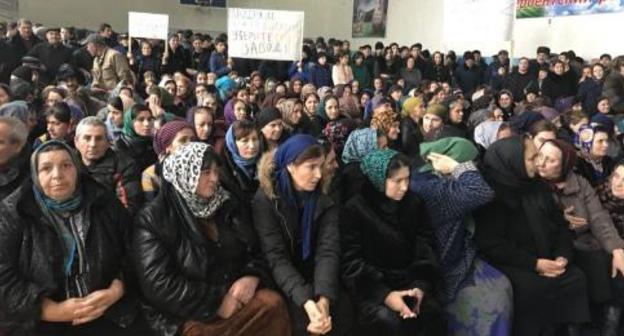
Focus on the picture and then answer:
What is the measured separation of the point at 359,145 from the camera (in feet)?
13.4

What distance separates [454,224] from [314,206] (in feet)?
2.68

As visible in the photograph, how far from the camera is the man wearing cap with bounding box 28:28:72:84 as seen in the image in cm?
865

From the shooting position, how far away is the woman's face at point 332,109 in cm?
628

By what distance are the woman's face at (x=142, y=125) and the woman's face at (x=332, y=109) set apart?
2.24 meters

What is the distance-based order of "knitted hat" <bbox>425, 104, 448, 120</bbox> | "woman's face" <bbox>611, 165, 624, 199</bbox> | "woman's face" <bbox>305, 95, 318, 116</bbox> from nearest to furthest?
"woman's face" <bbox>611, 165, 624, 199</bbox>, "knitted hat" <bbox>425, 104, 448, 120</bbox>, "woman's face" <bbox>305, 95, 318, 116</bbox>

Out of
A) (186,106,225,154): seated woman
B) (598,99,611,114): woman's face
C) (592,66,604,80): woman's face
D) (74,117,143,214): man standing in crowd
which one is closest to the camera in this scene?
(74,117,143,214): man standing in crowd

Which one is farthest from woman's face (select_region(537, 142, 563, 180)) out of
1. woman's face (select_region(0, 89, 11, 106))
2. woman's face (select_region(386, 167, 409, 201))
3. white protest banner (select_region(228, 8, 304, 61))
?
white protest banner (select_region(228, 8, 304, 61))

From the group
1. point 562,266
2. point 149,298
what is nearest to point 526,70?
point 562,266

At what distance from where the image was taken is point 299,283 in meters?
2.76

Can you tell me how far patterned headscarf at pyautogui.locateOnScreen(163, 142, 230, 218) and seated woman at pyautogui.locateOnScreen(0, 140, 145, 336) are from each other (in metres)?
0.27

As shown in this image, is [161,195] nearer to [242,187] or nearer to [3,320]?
[3,320]

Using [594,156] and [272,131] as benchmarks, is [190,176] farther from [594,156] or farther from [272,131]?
[594,156]

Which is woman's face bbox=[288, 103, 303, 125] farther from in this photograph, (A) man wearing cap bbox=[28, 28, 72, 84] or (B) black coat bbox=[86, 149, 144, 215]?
(A) man wearing cap bbox=[28, 28, 72, 84]

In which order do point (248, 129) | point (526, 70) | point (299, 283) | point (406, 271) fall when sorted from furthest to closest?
point (526, 70)
point (248, 129)
point (406, 271)
point (299, 283)
